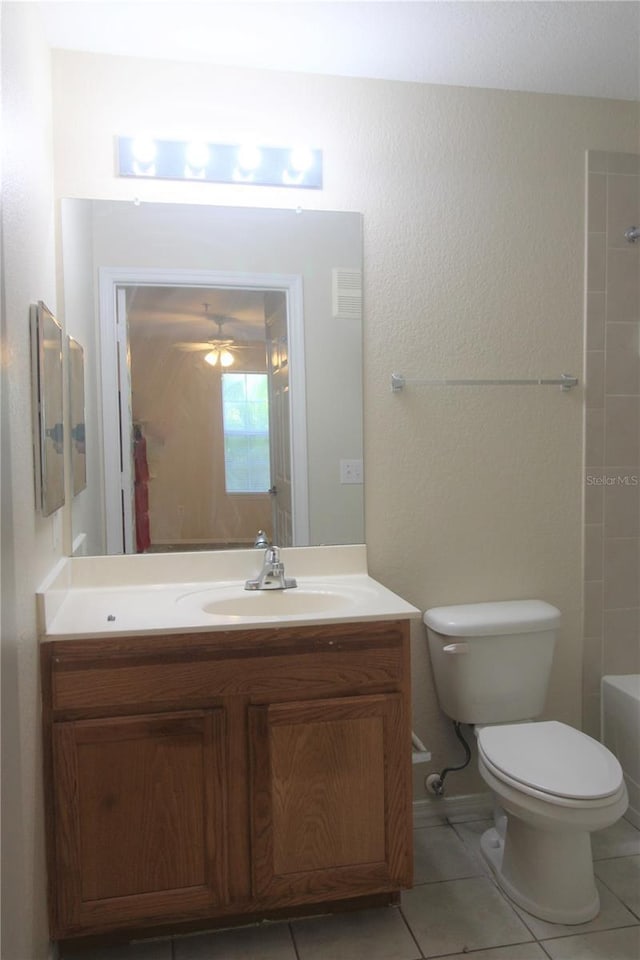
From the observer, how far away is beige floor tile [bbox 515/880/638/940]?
68.9 inches

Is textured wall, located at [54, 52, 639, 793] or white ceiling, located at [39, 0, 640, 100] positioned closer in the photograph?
white ceiling, located at [39, 0, 640, 100]

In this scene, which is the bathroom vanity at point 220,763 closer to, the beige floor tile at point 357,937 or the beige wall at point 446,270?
the beige floor tile at point 357,937

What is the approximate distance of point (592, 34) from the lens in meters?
1.96

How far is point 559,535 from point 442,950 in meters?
1.31

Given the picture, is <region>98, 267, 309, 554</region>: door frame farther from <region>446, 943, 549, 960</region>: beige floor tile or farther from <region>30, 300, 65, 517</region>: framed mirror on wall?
<region>446, 943, 549, 960</region>: beige floor tile

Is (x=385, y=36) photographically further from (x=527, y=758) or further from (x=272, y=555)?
(x=527, y=758)

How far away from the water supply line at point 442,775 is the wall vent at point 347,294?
1.39 metres

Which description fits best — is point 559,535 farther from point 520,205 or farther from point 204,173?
point 204,173

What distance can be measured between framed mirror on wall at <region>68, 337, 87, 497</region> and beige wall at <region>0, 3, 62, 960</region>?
0.98 ft

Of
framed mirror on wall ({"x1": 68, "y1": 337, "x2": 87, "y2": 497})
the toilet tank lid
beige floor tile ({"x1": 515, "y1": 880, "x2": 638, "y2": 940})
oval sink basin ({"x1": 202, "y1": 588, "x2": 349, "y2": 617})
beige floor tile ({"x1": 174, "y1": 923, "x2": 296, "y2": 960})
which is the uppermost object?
framed mirror on wall ({"x1": 68, "y1": 337, "x2": 87, "y2": 497})

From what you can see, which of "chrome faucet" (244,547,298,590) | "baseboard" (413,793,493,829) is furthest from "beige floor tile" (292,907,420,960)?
"chrome faucet" (244,547,298,590)

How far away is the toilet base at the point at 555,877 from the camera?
1798mm

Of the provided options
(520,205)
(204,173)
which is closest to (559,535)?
(520,205)

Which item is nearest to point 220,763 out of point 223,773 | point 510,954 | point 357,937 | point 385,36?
point 223,773
